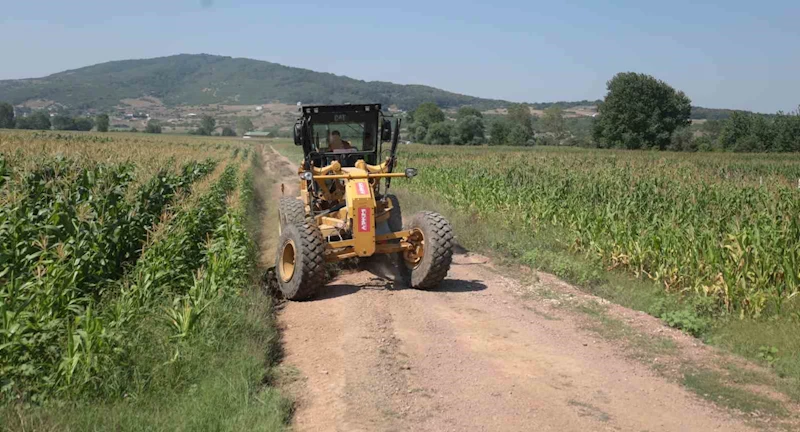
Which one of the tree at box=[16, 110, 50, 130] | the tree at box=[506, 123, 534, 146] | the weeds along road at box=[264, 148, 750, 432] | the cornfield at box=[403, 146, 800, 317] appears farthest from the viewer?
the tree at box=[506, 123, 534, 146]

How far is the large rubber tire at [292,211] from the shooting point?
1046 centimetres

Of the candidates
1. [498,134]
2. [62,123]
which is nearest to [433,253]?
[498,134]

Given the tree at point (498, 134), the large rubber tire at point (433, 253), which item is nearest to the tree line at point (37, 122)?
the tree at point (498, 134)

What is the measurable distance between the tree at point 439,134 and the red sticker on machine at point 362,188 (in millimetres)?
64188

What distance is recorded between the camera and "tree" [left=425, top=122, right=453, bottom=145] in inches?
2879

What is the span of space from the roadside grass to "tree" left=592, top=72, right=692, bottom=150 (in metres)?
68.6

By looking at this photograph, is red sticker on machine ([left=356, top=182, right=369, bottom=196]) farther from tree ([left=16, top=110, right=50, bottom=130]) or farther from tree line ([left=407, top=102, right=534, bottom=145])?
tree ([left=16, top=110, right=50, bottom=130])

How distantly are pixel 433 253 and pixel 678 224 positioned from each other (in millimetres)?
4475

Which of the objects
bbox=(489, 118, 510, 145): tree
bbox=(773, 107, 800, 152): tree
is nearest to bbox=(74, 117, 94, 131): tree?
bbox=(489, 118, 510, 145): tree

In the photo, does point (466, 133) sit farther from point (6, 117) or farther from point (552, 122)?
point (552, 122)

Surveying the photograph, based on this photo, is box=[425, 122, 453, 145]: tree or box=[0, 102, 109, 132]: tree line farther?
box=[425, 122, 453, 145]: tree

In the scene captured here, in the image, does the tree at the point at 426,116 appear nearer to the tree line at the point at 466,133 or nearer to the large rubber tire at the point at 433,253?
the tree line at the point at 466,133

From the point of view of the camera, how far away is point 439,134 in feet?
240

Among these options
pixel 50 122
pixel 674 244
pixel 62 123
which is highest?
pixel 674 244
